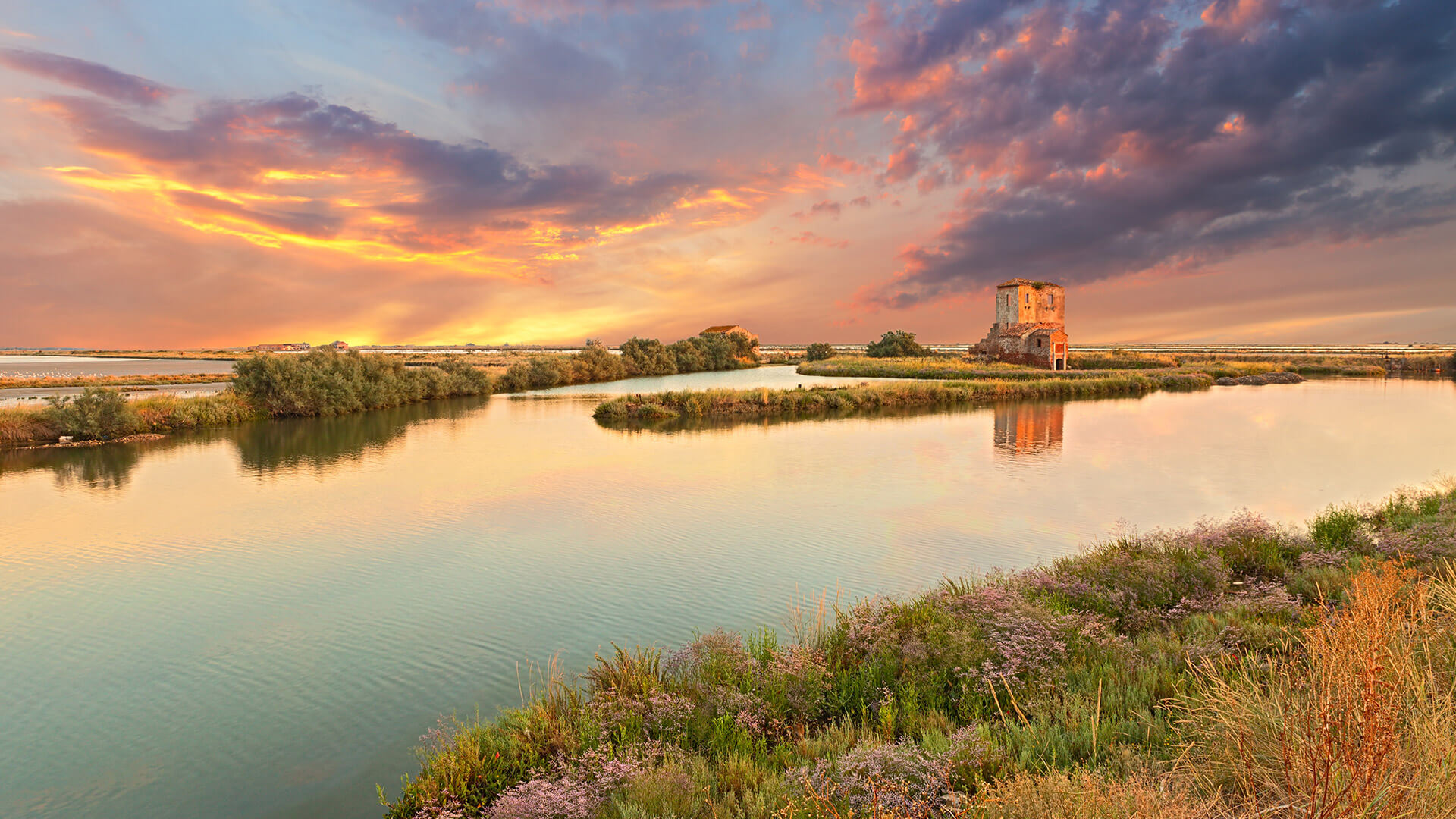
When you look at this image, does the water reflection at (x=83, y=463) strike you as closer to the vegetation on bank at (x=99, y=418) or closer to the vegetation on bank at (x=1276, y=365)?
the vegetation on bank at (x=99, y=418)

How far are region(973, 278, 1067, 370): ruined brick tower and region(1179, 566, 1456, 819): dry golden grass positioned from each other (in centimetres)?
5240

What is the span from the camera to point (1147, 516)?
12609 mm

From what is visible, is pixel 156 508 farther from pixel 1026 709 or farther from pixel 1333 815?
pixel 1333 815

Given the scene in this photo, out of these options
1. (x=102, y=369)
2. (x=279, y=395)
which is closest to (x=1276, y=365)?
(x=279, y=395)

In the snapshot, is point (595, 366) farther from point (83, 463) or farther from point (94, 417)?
point (83, 463)

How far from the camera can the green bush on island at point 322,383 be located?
29.8 m

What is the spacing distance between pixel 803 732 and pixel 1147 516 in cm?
1078

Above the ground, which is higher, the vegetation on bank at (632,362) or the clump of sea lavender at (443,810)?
the vegetation on bank at (632,362)

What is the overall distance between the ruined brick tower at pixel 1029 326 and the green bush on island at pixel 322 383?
45486mm

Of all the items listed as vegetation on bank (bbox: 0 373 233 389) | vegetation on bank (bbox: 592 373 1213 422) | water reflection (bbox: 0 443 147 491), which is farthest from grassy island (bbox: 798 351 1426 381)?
vegetation on bank (bbox: 0 373 233 389)

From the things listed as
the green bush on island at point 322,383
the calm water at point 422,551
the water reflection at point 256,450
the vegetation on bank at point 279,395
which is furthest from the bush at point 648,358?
the calm water at point 422,551

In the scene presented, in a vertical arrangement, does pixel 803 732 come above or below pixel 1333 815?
below

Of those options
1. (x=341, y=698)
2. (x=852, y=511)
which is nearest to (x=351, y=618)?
(x=341, y=698)

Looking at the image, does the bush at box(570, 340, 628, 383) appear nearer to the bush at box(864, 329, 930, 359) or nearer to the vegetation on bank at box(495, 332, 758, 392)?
the vegetation on bank at box(495, 332, 758, 392)
